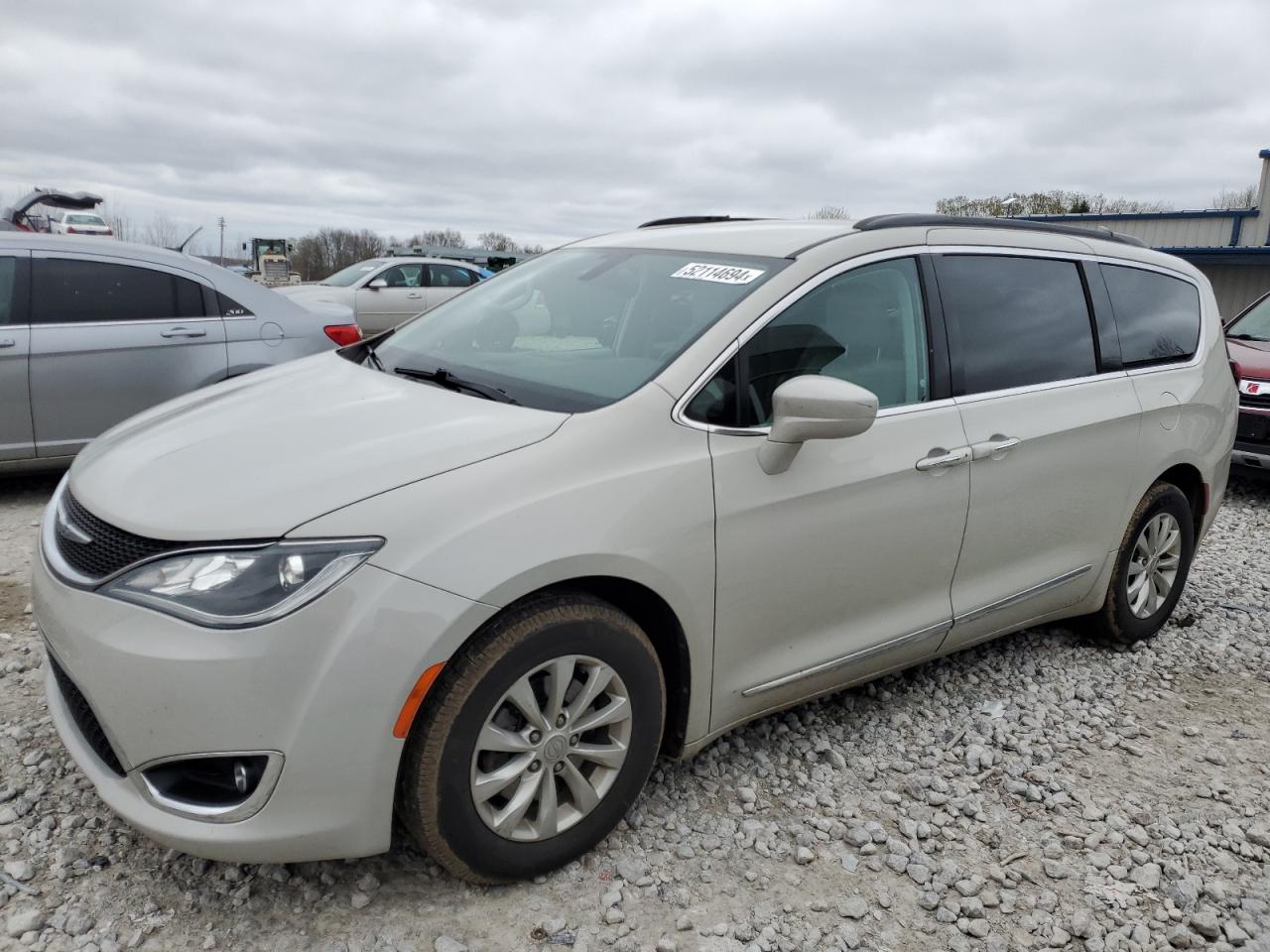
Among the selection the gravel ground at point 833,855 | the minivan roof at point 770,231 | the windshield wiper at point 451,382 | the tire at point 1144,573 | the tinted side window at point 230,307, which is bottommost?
the gravel ground at point 833,855

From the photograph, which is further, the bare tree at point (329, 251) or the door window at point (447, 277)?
the bare tree at point (329, 251)

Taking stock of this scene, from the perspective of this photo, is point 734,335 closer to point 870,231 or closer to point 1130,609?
point 870,231

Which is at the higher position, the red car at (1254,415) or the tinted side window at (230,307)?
the tinted side window at (230,307)

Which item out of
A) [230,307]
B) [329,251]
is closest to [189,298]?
[230,307]

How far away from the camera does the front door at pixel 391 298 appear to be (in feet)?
48.1

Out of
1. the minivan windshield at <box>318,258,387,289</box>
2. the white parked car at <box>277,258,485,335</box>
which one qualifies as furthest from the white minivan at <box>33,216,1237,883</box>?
the minivan windshield at <box>318,258,387,289</box>

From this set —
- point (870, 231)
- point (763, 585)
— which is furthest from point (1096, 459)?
point (763, 585)

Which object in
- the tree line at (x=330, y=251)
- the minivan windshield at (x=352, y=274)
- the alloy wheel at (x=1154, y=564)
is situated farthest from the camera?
the tree line at (x=330, y=251)

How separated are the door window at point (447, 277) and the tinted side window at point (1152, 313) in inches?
503

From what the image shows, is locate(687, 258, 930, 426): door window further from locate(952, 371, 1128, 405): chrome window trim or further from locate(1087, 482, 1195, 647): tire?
locate(1087, 482, 1195, 647): tire

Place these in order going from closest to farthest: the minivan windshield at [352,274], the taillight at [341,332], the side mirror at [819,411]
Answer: the side mirror at [819,411] < the taillight at [341,332] < the minivan windshield at [352,274]

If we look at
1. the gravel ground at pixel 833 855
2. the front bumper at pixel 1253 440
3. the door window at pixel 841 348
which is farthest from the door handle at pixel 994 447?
the front bumper at pixel 1253 440

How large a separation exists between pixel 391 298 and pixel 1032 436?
1283cm

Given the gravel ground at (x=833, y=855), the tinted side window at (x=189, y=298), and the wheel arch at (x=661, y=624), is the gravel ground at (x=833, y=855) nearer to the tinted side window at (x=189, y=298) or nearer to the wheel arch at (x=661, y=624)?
the wheel arch at (x=661, y=624)
